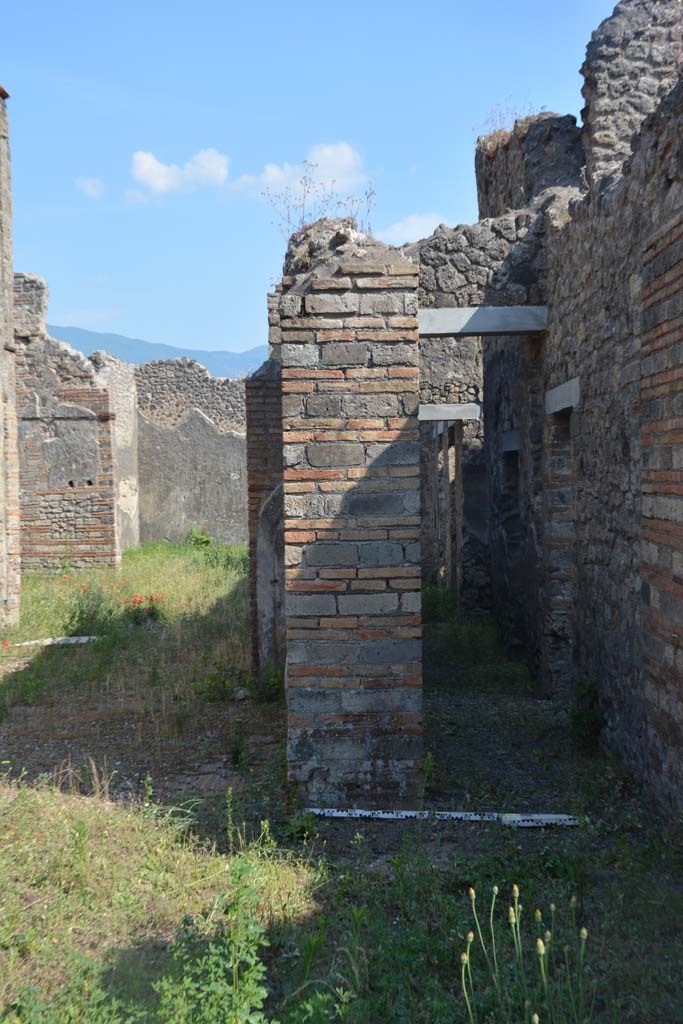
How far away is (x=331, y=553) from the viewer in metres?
4.59

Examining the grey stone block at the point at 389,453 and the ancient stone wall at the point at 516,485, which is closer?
the grey stone block at the point at 389,453

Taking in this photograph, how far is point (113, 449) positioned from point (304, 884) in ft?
41.0

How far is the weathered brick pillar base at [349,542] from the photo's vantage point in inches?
180

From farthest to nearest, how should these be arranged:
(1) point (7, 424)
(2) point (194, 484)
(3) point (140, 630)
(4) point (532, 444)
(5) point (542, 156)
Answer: (2) point (194, 484)
(1) point (7, 424)
(3) point (140, 630)
(5) point (542, 156)
(4) point (532, 444)

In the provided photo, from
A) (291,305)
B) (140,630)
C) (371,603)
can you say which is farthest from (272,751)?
(140,630)

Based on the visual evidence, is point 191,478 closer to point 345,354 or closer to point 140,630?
point 140,630

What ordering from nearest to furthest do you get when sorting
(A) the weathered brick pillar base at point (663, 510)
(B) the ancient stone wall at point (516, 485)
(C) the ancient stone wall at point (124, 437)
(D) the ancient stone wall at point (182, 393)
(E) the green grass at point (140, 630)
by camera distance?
(A) the weathered brick pillar base at point (663, 510), (B) the ancient stone wall at point (516, 485), (E) the green grass at point (140, 630), (C) the ancient stone wall at point (124, 437), (D) the ancient stone wall at point (182, 393)

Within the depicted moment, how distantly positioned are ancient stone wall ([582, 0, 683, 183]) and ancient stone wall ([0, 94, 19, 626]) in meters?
7.26

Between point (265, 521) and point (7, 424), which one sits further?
point (7, 424)

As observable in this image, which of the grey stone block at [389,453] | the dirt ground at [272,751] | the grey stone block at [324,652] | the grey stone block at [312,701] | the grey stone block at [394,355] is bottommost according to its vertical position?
the dirt ground at [272,751]

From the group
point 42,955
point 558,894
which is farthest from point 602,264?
point 42,955

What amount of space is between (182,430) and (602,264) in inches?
578

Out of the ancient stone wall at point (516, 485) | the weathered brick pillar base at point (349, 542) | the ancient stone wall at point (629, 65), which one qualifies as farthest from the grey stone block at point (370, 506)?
the ancient stone wall at point (629, 65)

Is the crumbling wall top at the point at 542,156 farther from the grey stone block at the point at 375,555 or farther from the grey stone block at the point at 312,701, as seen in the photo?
the grey stone block at the point at 312,701
